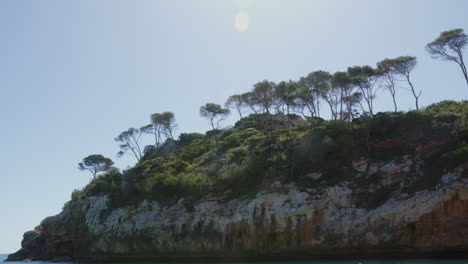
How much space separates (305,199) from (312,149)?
6.07 meters

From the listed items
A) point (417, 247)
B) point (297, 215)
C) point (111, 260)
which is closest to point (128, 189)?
point (111, 260)

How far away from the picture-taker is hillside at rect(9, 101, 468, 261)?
23.9 m

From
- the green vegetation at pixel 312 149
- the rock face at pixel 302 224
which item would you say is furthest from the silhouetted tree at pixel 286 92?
the rock face at pixel 302 224

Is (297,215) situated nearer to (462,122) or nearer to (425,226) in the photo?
(425,226)

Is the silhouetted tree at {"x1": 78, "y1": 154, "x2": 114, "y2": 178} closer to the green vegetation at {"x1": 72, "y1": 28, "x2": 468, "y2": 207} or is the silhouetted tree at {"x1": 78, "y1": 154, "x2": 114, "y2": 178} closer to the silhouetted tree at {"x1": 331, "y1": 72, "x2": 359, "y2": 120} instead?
the green vegetation at {"x1": 72, "y1": 28, "x2": 468, "y2": 207}

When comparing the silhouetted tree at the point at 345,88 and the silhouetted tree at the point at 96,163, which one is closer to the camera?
the silhouetted tree at the point at 345,88

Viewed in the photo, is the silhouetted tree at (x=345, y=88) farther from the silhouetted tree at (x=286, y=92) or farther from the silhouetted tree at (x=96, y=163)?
the silhouetted tree at (x=96, y=163)

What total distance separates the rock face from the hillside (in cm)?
8

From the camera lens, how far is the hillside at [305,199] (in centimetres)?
2388

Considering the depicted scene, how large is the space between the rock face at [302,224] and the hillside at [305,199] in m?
0.08

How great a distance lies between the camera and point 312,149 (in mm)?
32906

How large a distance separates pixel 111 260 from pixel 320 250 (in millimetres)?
23789

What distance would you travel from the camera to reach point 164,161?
161 ft

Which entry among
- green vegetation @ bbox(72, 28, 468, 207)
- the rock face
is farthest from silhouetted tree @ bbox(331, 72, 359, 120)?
the rock face
